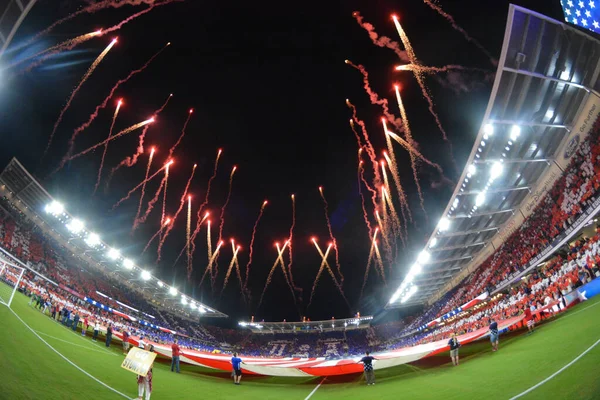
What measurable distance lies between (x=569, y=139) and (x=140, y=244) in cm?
6001

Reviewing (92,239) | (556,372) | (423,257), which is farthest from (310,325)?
(556,372)

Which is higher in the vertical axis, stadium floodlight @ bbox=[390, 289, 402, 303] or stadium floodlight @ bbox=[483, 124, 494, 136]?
stadium floodlight @ bbox=[483, 124, 494, 136]

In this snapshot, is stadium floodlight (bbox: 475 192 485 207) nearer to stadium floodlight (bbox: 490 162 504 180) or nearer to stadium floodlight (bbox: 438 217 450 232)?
stadium floodlight (bbox: 490 162 504 180)

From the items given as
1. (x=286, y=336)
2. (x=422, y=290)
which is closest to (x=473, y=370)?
(x=422, y=290)

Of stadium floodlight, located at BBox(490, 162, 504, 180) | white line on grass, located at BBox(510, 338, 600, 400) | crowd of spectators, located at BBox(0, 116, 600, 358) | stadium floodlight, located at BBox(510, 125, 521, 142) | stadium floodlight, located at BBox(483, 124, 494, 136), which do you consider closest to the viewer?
white line on grass, located at BBox(510, 338, 600, 400)

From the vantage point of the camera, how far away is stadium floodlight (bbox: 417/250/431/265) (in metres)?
38.5

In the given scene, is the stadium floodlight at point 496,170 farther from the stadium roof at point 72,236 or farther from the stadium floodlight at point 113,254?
the stadium floodlight at point 113,254

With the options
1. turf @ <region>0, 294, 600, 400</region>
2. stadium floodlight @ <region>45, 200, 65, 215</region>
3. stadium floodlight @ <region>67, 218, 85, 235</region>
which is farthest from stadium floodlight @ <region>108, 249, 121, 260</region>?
turf @ <region>0, 294, 600, 400</region>

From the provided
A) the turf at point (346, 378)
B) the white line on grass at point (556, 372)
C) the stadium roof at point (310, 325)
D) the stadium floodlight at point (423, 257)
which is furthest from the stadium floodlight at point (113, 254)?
the white line on grass at point (556, 372)

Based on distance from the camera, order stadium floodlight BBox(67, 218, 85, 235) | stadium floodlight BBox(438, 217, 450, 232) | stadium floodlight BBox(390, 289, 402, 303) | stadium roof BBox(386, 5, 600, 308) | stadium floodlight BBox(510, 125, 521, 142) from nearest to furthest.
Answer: stadium roof BBox(386, 5, 600, 308)
stadium floodlight BBox(510, 125, 521, 142)
stadium floodlight BBox(438, 217, 450, 232)
stadium floodlight BBox(67, 218, 85, 235)
stadium floodlight BBox(390, 289, 402, 303)

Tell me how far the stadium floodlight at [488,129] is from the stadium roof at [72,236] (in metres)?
45.8

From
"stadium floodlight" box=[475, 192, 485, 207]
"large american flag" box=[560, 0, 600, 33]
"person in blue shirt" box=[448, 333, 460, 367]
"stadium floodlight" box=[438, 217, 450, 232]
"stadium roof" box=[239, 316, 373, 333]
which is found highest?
"large american flag" box=[560, 0, 600, 33]

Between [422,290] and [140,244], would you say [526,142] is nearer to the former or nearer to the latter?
[422,290]

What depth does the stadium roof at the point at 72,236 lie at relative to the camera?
3519cm
